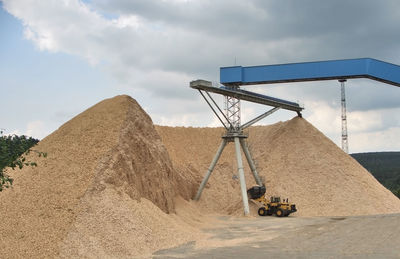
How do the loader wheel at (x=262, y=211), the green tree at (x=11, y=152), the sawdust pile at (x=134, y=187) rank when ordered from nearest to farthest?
1. the green tree at (x=11, y=152)
2. the sawdust pile at (x=134, y=187)
3. the loader wheel at (x=262, y=211)

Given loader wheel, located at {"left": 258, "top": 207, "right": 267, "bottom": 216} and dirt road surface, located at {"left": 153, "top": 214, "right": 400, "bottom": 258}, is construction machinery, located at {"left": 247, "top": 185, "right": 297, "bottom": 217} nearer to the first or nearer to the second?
loader wheel, located at {"left": 258, "top": 207, "right": 267, "bottom": 216}

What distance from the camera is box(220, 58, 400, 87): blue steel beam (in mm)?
40844

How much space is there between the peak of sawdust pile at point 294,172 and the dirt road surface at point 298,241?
28.7 ft

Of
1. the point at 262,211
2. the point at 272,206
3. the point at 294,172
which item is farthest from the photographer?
the point at 294,172

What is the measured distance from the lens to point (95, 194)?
2105 centimetres

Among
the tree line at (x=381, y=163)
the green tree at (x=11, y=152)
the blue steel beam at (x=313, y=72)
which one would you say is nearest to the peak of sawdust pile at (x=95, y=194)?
the green tree at (x=11, y=152)

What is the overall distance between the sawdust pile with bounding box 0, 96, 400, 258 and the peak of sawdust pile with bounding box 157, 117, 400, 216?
0.36ft

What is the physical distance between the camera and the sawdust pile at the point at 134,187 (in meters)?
18.6

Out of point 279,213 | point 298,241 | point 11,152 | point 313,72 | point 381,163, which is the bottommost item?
point 298,241

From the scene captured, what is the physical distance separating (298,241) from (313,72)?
79.5 feet

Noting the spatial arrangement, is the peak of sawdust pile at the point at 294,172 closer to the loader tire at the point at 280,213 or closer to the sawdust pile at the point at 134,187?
→ the sawdust pile at the point at 134,187

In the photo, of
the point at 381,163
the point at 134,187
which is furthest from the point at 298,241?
the point at 381,163

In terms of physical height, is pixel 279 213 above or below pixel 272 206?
below

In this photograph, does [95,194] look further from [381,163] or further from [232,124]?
[381,163]
